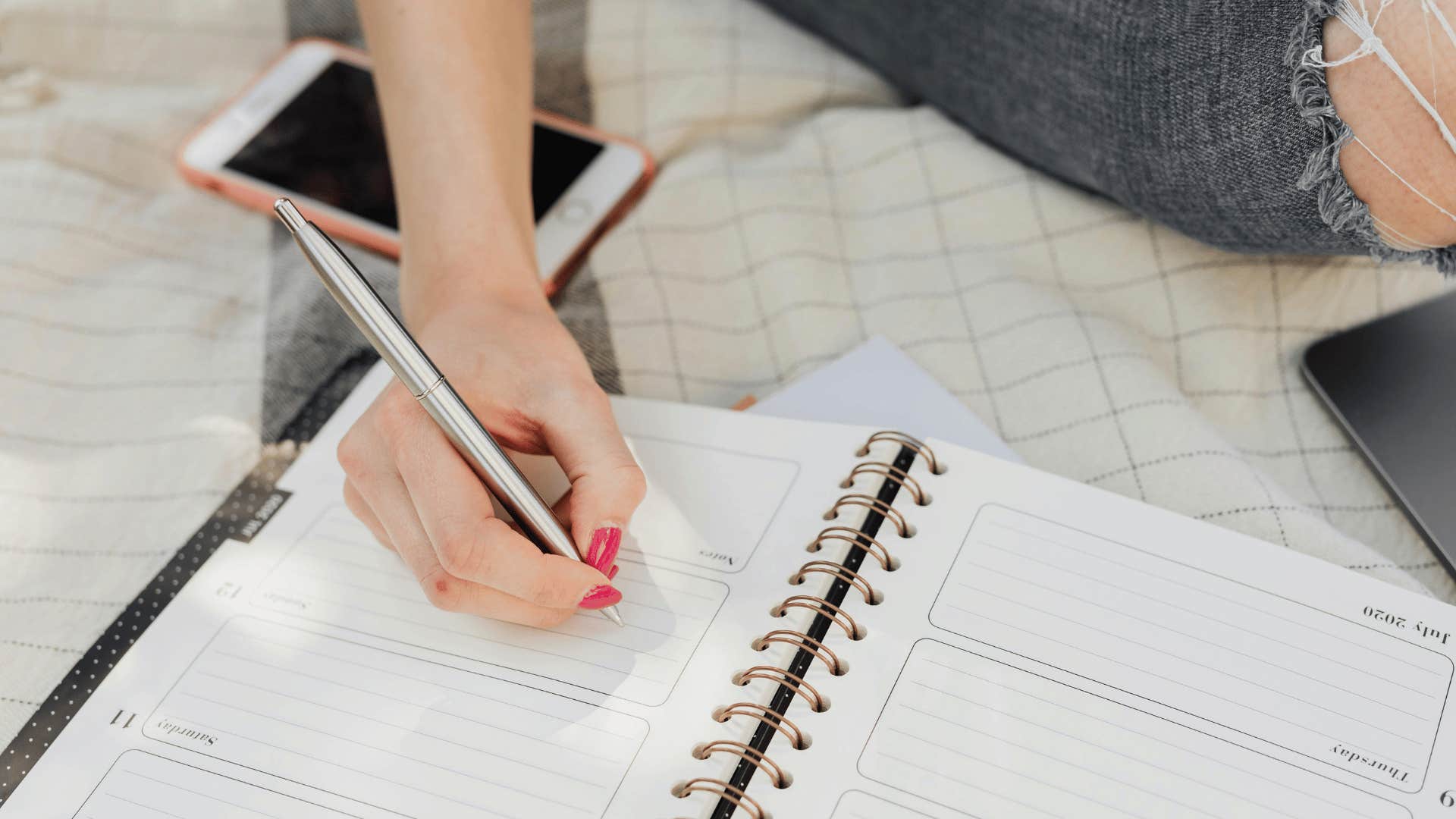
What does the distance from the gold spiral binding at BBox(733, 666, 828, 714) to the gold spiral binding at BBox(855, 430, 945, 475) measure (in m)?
0.13

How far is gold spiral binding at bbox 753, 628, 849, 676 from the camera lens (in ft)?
1.57

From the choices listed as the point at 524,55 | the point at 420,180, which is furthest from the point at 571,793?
the point at 524,55

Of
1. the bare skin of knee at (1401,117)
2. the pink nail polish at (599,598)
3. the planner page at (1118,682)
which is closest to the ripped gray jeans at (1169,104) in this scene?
the bare skin of knee at (1401,117)

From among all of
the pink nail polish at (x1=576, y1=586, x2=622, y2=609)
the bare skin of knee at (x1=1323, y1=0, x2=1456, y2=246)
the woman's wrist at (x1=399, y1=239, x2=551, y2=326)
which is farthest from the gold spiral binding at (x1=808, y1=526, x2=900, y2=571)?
the bare skin of knee at (x1=1323, y1=0, x2=1456, y2=246)

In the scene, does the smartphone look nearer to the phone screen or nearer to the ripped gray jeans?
the phone screen

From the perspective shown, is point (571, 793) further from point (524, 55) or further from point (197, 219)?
point (197, 219)

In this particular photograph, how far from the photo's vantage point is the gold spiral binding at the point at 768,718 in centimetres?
46

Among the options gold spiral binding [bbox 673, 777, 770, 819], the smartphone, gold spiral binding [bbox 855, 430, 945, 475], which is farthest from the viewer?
the smartphone

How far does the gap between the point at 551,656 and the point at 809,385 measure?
23 centimetres

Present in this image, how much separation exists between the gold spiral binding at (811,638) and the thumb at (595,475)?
3.4 inches

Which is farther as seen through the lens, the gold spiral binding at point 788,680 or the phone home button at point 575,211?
the phone home button at point 575,211

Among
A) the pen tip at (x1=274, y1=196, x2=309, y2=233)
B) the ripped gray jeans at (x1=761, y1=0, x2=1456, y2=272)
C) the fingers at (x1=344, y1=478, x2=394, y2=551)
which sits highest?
the ripped gray jeans at (x1=761, y1=0, x2=1456, y2=272)

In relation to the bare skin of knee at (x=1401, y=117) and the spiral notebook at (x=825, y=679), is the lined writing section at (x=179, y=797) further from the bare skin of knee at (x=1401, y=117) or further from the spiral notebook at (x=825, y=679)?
the bare skin of knee at (x=1401, y=117)

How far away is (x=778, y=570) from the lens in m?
0.52
